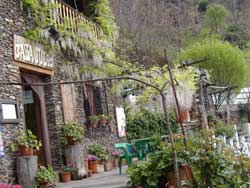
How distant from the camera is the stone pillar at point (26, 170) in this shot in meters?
5.71

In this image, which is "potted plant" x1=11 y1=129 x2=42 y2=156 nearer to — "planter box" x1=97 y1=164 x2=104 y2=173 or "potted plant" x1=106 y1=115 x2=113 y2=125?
"planter box" x1=97 y1=164 x2=104 y2=173

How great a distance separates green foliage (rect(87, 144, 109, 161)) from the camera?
27.7ft

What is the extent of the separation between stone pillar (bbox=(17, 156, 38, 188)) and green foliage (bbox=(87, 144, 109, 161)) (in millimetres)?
2623

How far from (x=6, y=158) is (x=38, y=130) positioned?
1.56 metres

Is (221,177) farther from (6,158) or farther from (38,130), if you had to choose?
(38,130)

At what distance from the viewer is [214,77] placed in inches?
624

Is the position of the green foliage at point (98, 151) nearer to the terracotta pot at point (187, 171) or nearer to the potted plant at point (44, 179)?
the potted plant at point (44, 179)

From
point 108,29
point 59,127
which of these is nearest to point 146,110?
point 108,29

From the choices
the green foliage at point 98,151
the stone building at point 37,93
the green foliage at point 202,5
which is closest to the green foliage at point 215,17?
the green foliage at point 202,5

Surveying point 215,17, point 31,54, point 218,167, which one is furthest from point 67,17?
point 215,17

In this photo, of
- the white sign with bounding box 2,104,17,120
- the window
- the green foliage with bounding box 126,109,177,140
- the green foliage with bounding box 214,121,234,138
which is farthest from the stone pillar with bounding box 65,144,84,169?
the green foliage with bounding box 126,109,177,140

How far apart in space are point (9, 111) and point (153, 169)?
2361mm

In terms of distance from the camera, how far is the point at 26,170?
577cm

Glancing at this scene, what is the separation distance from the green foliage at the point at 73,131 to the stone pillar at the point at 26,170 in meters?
1.47
